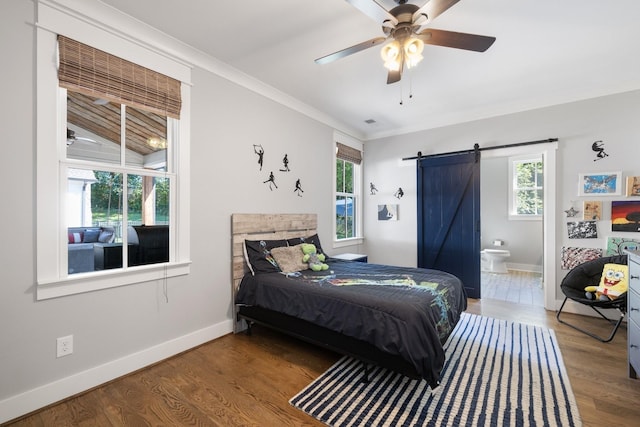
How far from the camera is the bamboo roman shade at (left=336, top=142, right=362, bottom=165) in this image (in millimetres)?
4582

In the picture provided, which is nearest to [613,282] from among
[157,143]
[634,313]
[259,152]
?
[634,313]

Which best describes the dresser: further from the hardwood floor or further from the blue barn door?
the blue barn door

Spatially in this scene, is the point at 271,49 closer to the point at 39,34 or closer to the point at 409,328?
the point at 39,34

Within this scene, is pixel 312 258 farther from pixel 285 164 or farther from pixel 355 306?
pixel 285 164

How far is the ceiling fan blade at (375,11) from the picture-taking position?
152 cm

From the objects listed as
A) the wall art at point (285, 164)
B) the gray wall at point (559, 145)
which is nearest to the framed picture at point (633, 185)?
the gray wall at point (559, 145)

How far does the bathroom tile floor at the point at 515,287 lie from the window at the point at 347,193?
228 centimetres

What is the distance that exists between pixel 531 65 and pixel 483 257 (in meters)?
4.27

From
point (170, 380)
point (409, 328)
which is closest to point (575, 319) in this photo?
point (409, 328)

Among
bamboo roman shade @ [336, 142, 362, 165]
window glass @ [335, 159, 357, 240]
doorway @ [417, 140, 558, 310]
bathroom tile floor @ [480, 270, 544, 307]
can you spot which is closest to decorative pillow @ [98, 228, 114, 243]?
window glass @ [335, 159, 357, 240]

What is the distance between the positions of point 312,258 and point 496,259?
459 cm

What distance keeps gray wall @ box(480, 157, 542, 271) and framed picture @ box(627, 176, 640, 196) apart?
8.62ft

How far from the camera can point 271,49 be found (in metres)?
2.54

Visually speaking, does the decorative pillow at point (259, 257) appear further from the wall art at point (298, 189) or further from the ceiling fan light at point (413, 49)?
the ceiling fan light at point (413, 49)
